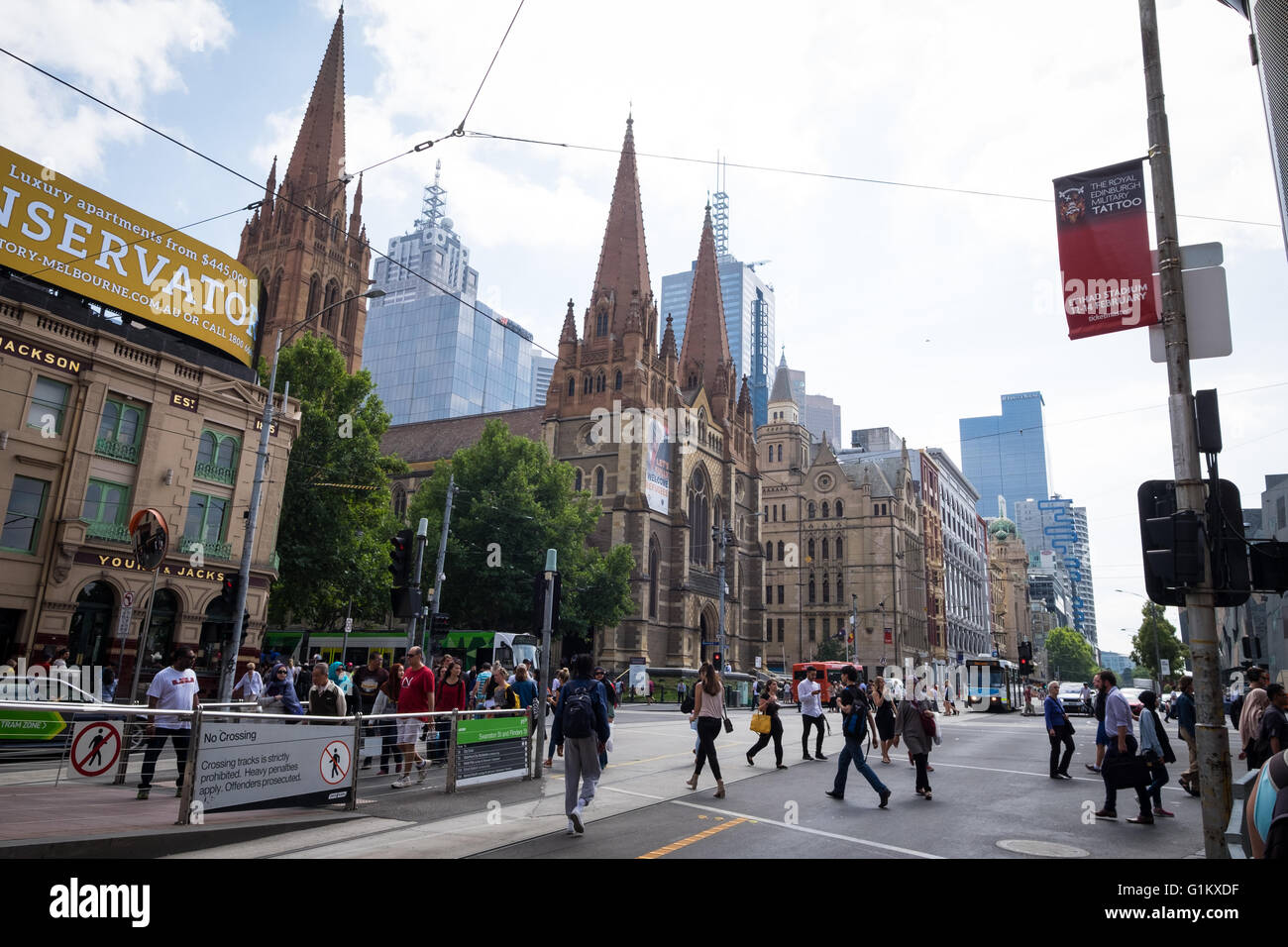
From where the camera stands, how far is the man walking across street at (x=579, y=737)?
814cm

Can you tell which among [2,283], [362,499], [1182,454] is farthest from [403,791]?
[362,499]

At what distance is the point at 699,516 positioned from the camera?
60.8 metres

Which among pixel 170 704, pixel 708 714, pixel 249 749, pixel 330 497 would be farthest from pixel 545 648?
pixel 330 497

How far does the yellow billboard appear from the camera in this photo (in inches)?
896

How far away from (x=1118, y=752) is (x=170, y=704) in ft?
39.2

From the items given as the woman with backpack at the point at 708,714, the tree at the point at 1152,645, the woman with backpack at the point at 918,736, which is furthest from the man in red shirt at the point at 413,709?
the tree at the point at 1152,645

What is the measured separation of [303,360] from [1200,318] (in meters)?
36.7

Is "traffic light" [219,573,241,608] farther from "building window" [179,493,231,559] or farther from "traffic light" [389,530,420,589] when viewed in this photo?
"building window" [179,493,231,559]

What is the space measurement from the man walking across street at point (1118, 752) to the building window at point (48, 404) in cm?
2542

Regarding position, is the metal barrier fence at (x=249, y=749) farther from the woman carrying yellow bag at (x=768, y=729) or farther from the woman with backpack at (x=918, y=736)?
the woman with backpack at (x=918, y=736)

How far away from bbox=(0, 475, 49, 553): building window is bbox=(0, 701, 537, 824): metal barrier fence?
53.2ft

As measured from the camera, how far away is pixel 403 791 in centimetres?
1060

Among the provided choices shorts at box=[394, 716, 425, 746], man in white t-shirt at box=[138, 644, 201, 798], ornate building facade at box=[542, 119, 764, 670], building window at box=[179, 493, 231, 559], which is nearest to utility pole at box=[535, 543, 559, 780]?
shorts at box=[394, 716, 425, 746]
